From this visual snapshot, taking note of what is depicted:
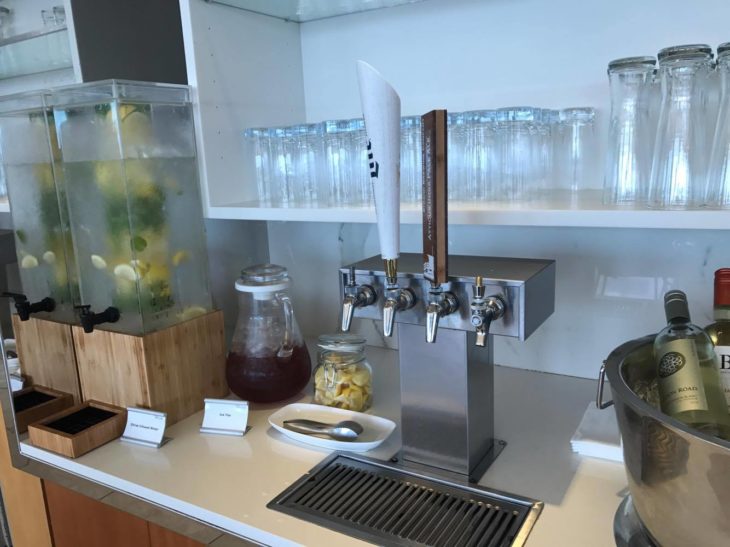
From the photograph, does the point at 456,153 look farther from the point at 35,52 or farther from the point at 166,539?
the point at 35,52

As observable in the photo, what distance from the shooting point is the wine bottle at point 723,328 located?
89cm

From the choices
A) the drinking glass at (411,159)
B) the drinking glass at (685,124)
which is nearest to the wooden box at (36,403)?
the drinking glass at (411,159)

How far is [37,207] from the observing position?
1.44 metres

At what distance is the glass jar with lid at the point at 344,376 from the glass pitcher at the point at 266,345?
0.28 feet

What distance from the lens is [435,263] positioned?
3.01ft

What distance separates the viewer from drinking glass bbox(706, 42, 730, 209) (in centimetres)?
89

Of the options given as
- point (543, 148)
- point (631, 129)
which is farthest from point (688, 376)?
point (543, 148)

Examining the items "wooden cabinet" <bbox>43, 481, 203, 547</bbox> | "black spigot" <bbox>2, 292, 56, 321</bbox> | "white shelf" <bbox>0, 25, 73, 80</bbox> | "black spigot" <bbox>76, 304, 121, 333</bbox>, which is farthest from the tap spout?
"white shelf" <bbox>0, 25, 73, 80</bbox>

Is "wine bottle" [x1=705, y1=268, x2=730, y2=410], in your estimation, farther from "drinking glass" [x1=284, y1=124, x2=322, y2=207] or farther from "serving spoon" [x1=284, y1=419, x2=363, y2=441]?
"drinking glass" [x1=284, y1=124, x2=322, y2=207]

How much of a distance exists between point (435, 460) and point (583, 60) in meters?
0.87

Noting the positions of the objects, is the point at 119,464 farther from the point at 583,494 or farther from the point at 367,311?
the point at 583,494

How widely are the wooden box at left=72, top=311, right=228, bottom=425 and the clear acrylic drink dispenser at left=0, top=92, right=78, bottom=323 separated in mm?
158

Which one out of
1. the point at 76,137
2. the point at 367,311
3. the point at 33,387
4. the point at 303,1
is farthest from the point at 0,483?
the point at 303,1

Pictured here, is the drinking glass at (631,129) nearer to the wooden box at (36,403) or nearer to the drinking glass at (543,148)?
the drinking glass at (543,148)
